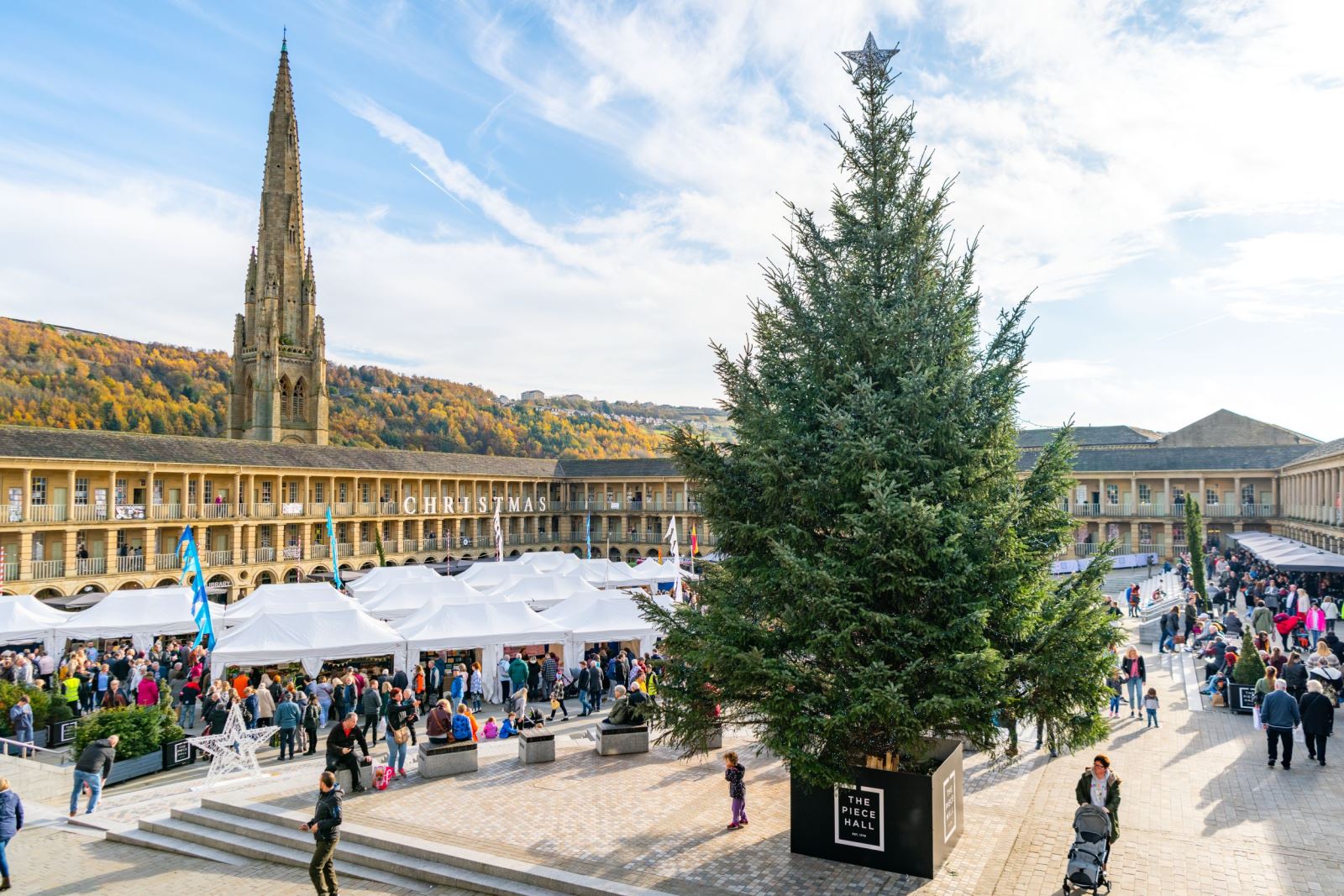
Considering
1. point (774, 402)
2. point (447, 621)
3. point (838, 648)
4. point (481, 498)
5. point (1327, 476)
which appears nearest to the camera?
point (838, 648)

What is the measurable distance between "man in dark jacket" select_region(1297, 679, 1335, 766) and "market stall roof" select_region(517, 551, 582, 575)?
77.1 feet

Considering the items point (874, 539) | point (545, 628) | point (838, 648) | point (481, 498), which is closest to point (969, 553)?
point (874, 539)

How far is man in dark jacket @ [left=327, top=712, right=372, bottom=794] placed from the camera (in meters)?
11.6

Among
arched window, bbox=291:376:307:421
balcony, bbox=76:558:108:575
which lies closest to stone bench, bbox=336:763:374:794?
balcony, bbox=76:558:108:575

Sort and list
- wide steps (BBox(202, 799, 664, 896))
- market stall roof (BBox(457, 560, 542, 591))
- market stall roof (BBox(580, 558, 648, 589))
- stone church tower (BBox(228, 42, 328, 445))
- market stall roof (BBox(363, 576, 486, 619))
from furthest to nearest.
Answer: stone church tower (BBox(228, 42, 328, 445)) < market stall roof (BBox(580, 558, 648, 589)) < market stall roof (BBox(457, 560, 542, 591)) < market stall roof (BBox(363, 576, 486, 619)) < wide steps (BBox(202, 799, 664, 896))

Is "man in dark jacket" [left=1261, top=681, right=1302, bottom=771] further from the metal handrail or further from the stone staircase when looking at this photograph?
the metal handrail

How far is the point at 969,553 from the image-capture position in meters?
9.18

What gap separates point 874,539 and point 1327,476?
41.3 meters

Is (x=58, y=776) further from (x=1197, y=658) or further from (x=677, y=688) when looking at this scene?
(x=1197, y=658)

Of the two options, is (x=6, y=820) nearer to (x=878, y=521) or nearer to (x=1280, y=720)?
(x=878, y=521)

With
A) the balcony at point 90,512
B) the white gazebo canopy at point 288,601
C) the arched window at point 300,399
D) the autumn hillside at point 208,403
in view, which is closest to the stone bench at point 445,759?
the white gazebo canopy at point 288,601

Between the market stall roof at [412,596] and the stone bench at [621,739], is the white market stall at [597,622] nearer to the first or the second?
the market stall roof at [412,596]

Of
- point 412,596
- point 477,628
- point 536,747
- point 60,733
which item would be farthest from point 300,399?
point 536,747

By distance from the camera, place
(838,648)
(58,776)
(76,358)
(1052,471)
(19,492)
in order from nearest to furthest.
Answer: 1. (838,648)
2. (1052,471)
3. (58,776)
4. (19,492)
5. (76,358)
